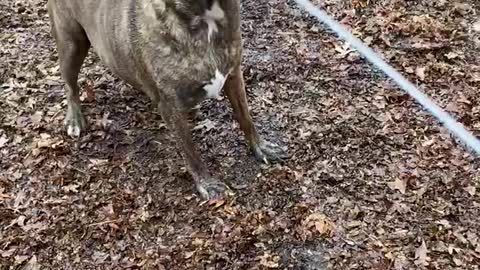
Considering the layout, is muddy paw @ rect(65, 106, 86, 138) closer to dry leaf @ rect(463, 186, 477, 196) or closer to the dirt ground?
the dirt ground

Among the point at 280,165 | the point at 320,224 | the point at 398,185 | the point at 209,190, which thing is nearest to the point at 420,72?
the point at 398,185

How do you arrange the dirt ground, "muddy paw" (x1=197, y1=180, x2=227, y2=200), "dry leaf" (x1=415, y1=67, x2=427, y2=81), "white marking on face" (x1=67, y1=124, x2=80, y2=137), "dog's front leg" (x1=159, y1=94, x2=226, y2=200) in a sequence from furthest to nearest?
"dry leaf" (x1=415, y1=67, x2=427, y2=81), "white marking on face" (x1=67, y1=124, x2=80, y2=137), "muddy paw" (x1=197, y1=180, x2=227, y2=200), the dirt ground, "dog's front leg" (x1=159, y1=94, x2=226, y2=200)

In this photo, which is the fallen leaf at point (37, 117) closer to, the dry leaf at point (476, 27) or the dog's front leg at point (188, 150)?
the dog's front leg at point (188, 150)

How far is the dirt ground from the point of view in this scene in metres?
3.81

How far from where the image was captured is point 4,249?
3.95 metres

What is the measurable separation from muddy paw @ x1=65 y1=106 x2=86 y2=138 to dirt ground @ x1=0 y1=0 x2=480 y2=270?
56 mm

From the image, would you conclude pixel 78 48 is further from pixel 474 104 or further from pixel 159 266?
pixel 474 104

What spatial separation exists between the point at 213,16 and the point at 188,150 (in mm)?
820

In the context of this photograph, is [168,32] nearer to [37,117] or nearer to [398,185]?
[398,185]

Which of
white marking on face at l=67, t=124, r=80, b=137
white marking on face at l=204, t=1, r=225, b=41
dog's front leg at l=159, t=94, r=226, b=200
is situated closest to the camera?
white marking on face at l=204, t=1, r=225, b=41

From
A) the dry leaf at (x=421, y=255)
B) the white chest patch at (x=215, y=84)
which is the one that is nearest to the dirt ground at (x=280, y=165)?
the dry leaf at (x=421, y=255)

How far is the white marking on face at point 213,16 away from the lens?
337 centimetres

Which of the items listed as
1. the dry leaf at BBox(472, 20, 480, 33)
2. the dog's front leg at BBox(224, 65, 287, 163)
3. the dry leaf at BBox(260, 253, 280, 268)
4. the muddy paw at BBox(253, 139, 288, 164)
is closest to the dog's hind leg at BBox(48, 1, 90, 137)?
the dog's front leg at BBox(224, 65, 287, 163)

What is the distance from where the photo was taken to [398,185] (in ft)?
13.2
